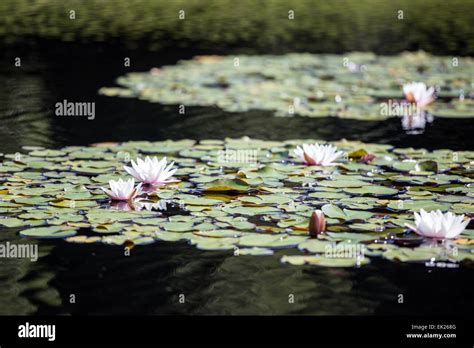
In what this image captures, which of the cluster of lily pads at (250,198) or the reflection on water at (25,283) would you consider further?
the cluster of lily pads at (250,198)

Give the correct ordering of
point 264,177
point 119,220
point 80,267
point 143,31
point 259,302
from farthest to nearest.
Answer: point 143,31 → point 264,177 → point 119,220 → point 80,267 → point 259,302

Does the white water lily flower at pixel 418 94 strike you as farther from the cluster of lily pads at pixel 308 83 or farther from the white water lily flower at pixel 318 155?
the white water lily flower at pixel 318 155

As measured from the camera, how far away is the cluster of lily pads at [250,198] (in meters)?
4.00

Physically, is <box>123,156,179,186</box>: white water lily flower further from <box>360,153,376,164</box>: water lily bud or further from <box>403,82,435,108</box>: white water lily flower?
<box>403,82,435,108</box>: white water lily flower

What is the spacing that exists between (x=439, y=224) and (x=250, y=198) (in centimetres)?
103

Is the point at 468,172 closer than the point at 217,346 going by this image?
No

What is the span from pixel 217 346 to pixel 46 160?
263 cm

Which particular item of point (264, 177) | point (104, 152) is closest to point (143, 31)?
point (104, 152)

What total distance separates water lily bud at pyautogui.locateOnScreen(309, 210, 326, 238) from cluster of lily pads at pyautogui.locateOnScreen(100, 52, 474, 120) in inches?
136

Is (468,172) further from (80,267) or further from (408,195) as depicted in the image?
(80,267)

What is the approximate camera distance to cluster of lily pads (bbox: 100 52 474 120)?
25.7 feet

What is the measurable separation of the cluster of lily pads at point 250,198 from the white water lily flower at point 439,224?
0.03 metres

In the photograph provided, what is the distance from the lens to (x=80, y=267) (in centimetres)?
381

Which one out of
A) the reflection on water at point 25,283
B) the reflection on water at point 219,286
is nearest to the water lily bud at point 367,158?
the reflection on water at point 219,286
